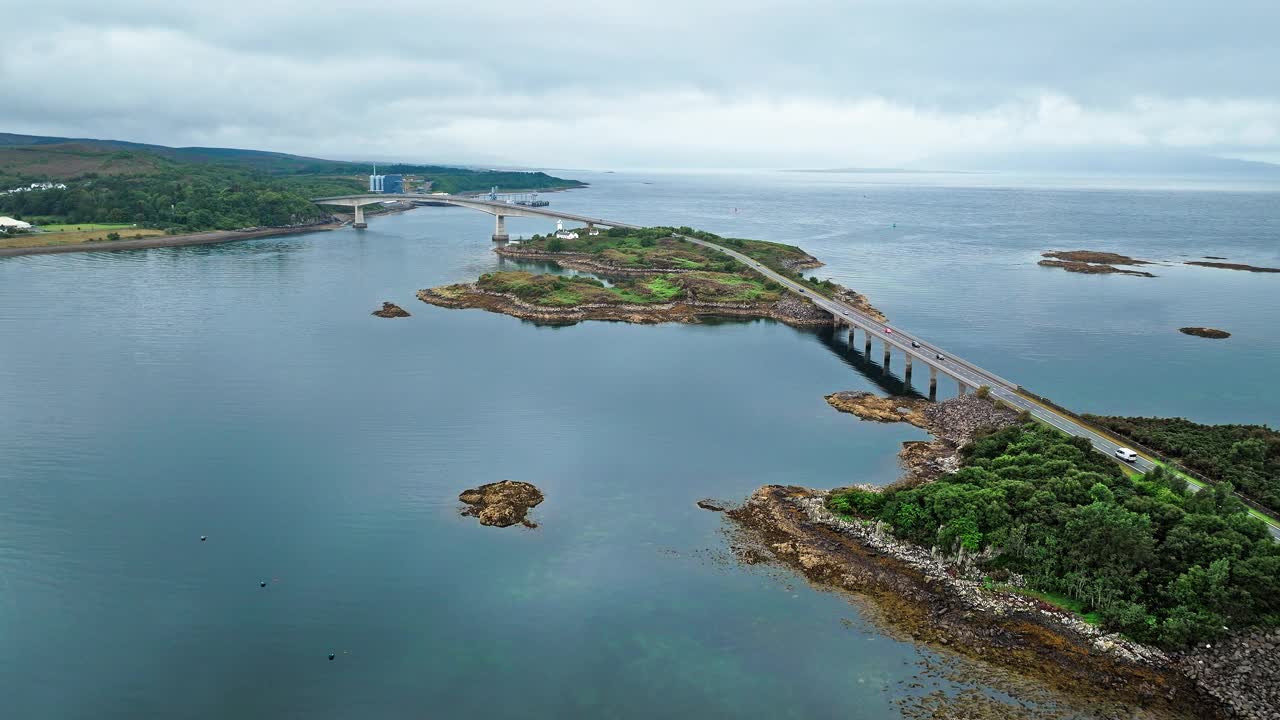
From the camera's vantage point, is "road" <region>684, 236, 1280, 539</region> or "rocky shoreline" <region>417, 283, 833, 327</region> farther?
"rocky shoreline" <region>417, 283, 833, 327</region>

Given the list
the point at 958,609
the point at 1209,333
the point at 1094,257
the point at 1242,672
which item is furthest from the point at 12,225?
the point at 1094,257

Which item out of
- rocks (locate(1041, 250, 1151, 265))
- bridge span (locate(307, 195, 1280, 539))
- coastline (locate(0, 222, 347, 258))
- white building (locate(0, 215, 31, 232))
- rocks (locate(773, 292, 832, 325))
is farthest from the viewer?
white building (locate(0, 215, 31, 232))

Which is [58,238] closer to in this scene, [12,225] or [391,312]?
[12,225]

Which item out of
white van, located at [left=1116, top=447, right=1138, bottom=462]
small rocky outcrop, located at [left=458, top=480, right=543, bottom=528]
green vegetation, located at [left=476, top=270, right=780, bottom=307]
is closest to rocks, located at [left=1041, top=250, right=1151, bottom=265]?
green vegetation, located at [left=476, top=270, right=780, bottom=307]

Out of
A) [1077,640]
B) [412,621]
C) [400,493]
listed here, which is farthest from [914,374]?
[412,621]

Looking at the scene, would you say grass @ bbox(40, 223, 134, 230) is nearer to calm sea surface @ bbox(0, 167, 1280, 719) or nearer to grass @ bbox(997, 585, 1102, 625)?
calm sea surface @ bbox(0, 167, 1280, 719)

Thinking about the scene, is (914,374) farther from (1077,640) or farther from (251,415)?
(251,415)
